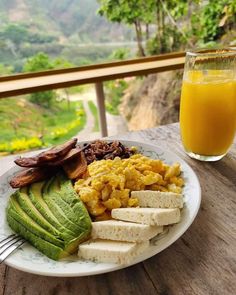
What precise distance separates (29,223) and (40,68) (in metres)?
2.46

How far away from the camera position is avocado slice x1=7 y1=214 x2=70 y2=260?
1.73 ft

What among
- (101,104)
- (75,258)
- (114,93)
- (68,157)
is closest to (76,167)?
(68,157)

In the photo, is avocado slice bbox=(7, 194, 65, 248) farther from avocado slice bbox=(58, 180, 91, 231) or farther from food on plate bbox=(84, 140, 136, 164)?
food on plate bbox=(84, 140, 136, 164)

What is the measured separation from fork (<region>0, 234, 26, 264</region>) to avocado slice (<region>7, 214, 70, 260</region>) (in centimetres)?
1

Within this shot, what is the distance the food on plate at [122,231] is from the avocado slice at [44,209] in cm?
4

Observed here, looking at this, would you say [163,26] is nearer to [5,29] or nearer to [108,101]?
[108,101]

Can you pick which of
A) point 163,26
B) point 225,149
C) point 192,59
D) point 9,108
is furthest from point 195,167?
point 163,26

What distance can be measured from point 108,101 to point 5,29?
1166mm

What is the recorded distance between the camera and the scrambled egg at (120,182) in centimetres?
61

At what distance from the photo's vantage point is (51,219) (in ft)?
1.84

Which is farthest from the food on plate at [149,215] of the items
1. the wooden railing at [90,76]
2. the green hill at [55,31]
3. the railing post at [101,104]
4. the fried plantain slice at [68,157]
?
the green hill at [55,31]

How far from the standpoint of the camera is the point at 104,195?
62cm

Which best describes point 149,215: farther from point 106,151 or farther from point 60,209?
point 106,151

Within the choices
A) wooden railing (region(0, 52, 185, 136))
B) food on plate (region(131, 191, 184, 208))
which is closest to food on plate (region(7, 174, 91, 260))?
food on plate (region(131, 191, 184, 208))
